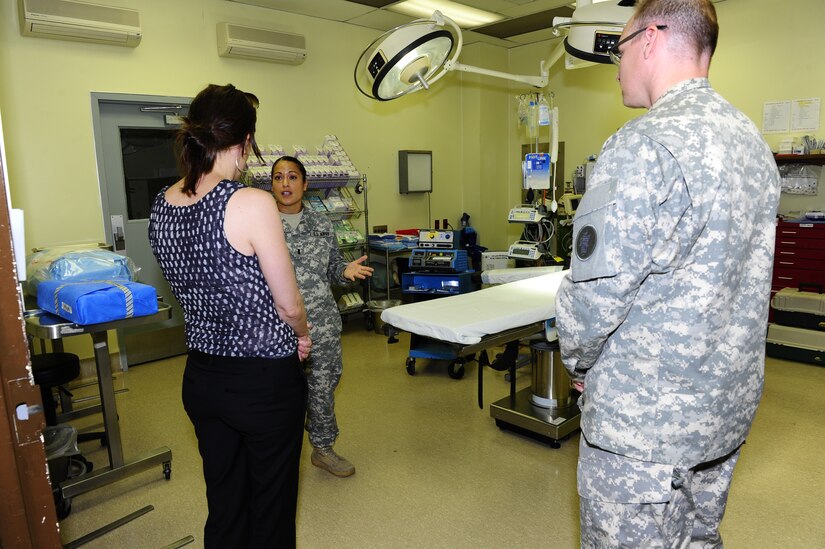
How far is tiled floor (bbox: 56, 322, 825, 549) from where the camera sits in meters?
2.41

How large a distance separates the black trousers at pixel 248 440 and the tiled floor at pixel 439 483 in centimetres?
71

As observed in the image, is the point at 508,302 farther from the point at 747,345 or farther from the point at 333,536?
the point at 747,345

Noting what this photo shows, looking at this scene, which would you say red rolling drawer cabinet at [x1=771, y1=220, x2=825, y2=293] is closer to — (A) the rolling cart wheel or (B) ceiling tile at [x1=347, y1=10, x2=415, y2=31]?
(A) the rolling cart wheel

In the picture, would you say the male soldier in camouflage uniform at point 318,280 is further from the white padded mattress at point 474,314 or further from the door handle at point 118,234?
the door handle at point 118,234

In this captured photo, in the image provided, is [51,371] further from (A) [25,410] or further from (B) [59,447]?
(A) [25,410]

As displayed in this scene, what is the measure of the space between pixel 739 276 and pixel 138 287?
2.21m

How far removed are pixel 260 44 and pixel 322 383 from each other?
3.46 meters

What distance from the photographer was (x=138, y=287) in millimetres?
2371

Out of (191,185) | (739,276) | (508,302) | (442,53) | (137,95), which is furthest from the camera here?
(137,95)

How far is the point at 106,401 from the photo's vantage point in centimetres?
264

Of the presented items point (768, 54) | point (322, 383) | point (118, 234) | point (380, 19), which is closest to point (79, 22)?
point (118, 234)

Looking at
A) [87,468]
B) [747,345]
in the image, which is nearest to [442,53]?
[747,345]

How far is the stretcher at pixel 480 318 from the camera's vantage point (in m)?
2.45

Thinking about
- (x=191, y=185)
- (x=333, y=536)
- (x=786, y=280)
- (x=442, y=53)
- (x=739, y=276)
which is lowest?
(x=333, y=536)
